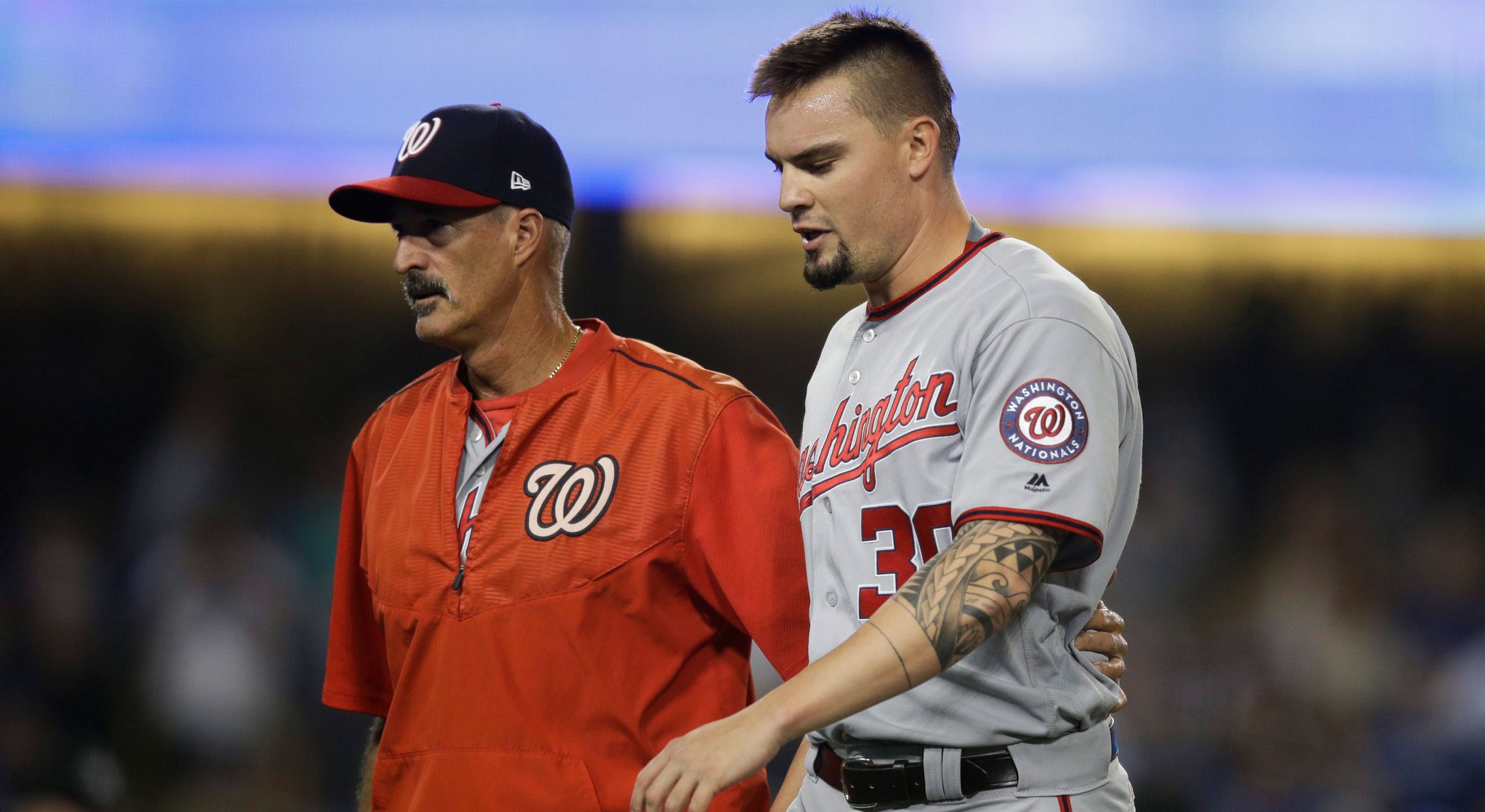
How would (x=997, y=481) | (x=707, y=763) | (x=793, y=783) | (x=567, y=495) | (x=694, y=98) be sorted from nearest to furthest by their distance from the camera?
1. (x=707, y=763)
2. (x=997, y=481)
3. (x=793, y=783)
4. (x=567, y=495)
5. (x=694, y=98)

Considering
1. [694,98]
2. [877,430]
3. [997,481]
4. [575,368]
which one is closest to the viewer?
[997,481]

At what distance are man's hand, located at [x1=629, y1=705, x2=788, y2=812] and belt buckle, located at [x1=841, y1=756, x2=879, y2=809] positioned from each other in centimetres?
27

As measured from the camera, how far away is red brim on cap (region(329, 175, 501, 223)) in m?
1.99

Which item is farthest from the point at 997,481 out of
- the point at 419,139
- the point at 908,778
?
the point at 419,139

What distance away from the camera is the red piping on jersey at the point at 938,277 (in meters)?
1.66

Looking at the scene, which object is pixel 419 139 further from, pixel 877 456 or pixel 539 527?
pixel 877 456

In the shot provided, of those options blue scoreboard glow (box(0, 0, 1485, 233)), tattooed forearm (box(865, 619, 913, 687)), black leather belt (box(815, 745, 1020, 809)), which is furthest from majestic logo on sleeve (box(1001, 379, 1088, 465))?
blue scoreboard glow (box(0, 0, 1485, 233))

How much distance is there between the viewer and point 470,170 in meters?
2.04

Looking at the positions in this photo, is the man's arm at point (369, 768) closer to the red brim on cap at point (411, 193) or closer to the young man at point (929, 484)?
the young man at point (929, 484)

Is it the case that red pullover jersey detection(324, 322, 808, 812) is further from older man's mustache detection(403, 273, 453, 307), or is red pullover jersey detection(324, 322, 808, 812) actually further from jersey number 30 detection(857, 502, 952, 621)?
jersey number 30 detection(857, 502, 952, 621)

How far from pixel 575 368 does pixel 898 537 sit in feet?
2.38

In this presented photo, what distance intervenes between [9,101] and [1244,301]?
16.0ft

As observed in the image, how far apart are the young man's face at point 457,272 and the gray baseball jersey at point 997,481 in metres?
0.67

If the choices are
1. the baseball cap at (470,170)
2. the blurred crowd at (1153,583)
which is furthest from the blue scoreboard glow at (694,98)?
the baseball cap at (470,170)
